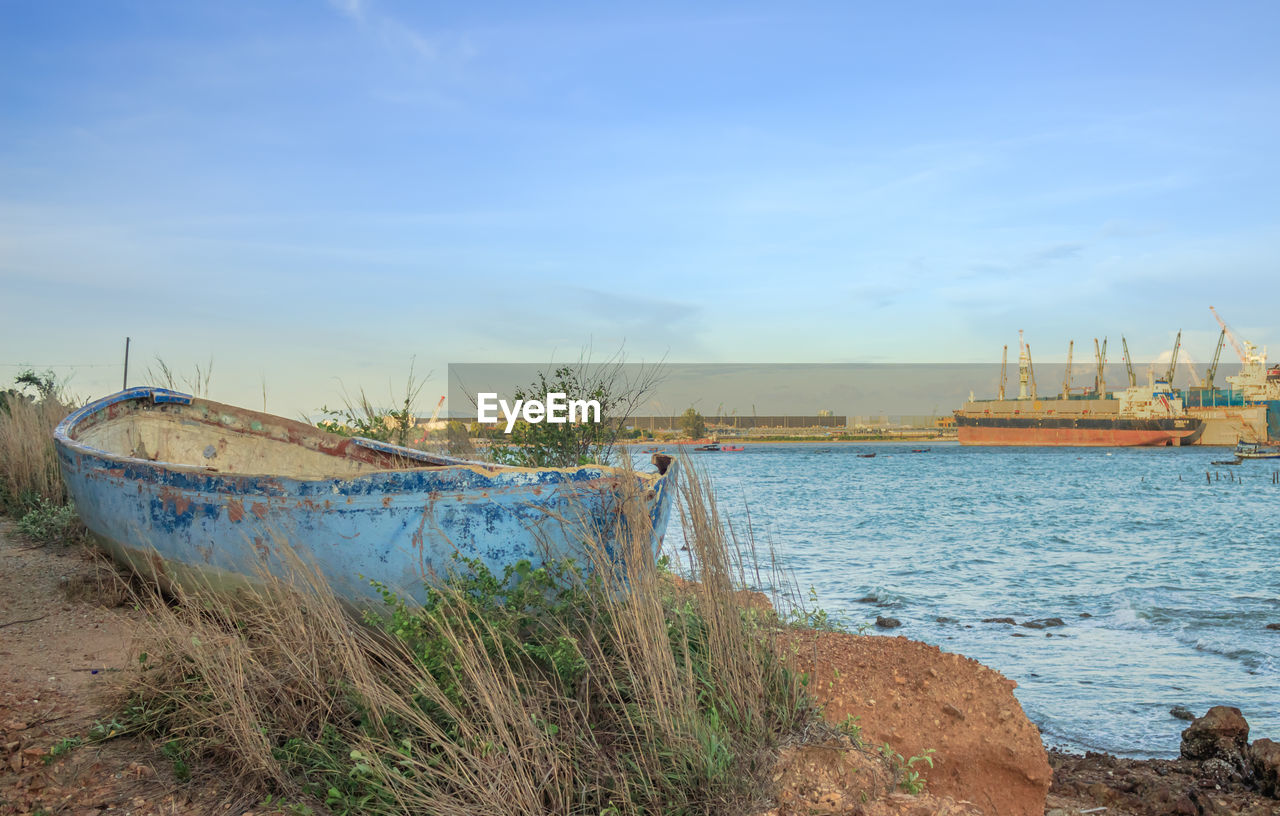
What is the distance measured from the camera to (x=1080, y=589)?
14422mm

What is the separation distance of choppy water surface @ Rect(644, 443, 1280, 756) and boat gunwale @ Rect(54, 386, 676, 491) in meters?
0.65

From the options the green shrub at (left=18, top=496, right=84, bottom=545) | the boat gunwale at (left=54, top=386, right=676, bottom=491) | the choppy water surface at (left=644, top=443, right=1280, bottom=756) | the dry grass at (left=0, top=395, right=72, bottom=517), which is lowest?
the choppy water surface at (left=644, top=443, right=1280, bottom=756)

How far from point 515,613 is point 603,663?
0.69 meters

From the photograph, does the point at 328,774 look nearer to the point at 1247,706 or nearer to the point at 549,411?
the point at 549,411

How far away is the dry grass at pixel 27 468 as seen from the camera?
994 cm

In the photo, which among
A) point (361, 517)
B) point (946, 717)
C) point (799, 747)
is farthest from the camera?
point (361, 517)

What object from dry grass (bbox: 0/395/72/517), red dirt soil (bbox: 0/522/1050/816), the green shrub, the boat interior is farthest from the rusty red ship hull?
the green shrub

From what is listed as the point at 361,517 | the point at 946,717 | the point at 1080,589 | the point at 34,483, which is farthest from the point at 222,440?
the point at 1080,589

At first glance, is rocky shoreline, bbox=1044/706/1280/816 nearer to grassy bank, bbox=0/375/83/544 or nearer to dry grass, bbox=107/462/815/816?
dry grass, bbox=107/462/815/816

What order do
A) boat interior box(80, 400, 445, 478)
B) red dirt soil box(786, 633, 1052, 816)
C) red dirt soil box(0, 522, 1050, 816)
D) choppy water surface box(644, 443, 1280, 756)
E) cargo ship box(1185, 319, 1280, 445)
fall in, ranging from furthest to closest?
cargo ship box(1185, 319, 1280, 445) < boat interior box(80, 400, 445, 478) < choppy water surface box(644, 443, 1280, 756) < red dirt soil box(786, 633, 1052, 816) < red dirt soil box(0, 522, 1050, 816)

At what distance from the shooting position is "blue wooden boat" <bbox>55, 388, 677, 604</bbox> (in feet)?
14.9

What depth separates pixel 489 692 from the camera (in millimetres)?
3363

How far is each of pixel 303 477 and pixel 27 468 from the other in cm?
784

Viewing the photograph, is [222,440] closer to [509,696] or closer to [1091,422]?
[509,696]
